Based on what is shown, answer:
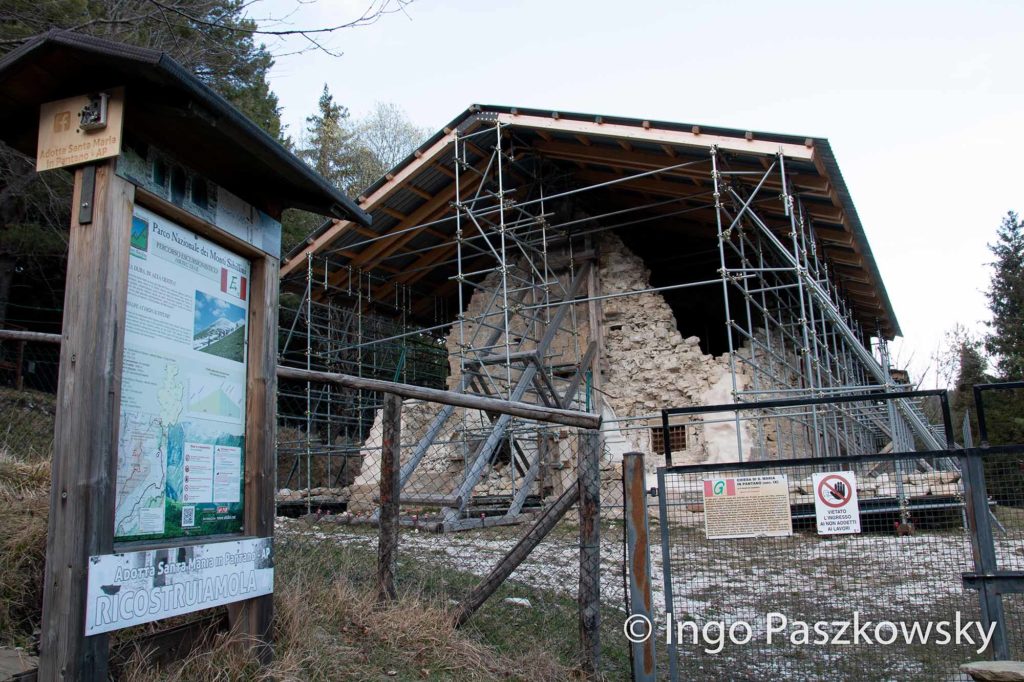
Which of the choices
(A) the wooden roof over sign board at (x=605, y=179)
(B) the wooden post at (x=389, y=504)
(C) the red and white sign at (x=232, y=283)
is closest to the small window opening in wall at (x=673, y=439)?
(A) the wooden roof over sign board at (x=605, y=179)

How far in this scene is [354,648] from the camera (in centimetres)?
410

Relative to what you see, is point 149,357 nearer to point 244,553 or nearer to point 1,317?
point 244,553

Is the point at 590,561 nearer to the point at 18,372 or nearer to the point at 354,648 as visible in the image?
the point at 354,648

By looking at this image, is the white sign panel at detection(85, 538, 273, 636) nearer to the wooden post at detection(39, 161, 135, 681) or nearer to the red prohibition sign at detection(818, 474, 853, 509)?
the wooden post at detection(39, 161, 135, 681)

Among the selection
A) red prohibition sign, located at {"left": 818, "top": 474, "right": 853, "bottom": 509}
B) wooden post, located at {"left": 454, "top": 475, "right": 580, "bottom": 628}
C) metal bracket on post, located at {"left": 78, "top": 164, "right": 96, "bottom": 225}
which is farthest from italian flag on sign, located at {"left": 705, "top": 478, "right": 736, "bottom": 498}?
metal bracket on post, located at {"left": 78, "top": 164, "right": 96, "bottom": 225}

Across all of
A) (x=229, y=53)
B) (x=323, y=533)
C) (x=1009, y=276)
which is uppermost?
(x=1009, y=276)

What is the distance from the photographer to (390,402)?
475 centimetres

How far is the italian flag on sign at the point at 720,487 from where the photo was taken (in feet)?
15.0

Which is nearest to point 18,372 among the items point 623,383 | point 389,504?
point 623,383

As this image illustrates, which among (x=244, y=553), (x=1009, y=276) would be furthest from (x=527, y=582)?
(x=1009, y=276)

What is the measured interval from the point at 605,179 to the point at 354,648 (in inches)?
→ 479

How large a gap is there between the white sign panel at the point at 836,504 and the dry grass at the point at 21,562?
4.12 metres

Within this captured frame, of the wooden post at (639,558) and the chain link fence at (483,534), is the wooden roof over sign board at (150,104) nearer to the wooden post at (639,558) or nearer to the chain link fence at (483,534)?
the chain link fence at (483,534)

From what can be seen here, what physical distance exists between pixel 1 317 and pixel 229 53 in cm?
1037
